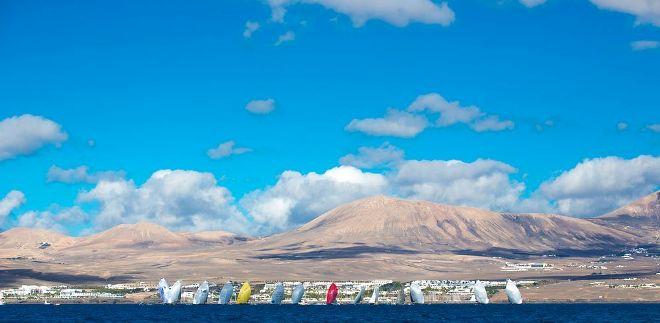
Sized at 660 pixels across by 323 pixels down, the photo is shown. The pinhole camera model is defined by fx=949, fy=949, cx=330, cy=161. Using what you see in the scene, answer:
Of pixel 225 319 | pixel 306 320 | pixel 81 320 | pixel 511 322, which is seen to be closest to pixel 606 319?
pixel 511 322

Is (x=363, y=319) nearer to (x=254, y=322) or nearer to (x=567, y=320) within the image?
(x=254, y=322)

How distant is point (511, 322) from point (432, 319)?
58.7ft

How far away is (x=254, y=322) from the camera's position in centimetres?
17762

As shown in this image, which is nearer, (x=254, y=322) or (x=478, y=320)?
(x=254, y=322)

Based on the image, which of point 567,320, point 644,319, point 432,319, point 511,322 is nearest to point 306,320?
point 432,319

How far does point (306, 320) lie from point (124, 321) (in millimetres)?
35272

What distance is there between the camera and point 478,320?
193 meters

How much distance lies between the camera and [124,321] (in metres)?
184

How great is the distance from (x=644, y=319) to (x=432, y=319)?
42534 millimetres

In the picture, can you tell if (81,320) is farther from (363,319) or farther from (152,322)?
(363,319)

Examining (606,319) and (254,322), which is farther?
(606,319)

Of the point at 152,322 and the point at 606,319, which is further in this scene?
the point at 606,319

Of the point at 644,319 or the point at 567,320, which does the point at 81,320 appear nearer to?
the point at 567,320

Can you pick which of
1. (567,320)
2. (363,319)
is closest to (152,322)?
(363,319)
